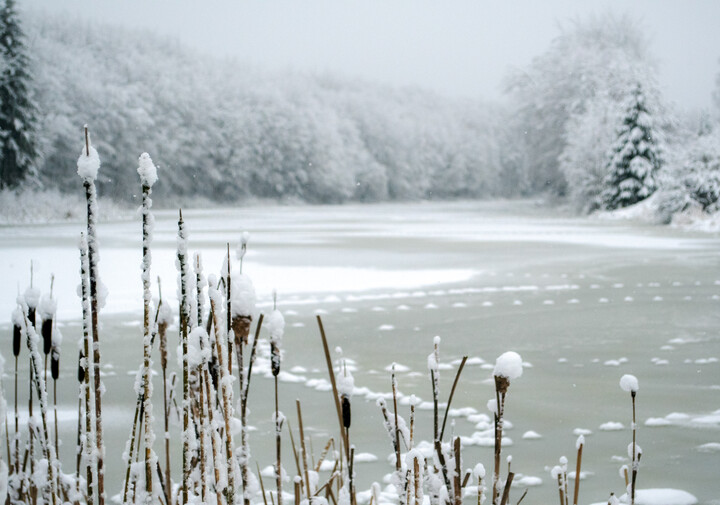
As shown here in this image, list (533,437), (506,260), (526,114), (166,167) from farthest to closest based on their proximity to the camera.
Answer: (166,167), (526,114), (506,260), (533,437)

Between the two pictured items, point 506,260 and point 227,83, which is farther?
point 227,83

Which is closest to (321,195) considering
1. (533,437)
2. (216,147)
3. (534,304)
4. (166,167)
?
(216,147)

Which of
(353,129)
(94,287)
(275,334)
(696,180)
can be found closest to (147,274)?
(94,287)

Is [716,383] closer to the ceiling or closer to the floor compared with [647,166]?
closer to the floor

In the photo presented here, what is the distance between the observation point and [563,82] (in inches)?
1469

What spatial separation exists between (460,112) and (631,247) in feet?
244

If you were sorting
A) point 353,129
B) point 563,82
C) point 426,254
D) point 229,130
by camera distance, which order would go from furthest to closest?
point 353,129
point 229,130
point 563,82
point 426,254

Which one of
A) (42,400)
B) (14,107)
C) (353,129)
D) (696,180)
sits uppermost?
(353,129)

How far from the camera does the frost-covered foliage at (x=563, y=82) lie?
36.5 metres

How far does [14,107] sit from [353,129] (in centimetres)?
3903

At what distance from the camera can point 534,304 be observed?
7.80 meters

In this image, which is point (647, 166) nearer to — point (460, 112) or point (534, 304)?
point (534, 304)

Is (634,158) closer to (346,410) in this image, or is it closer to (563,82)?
(563,82)

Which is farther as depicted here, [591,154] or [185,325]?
[591,154]
